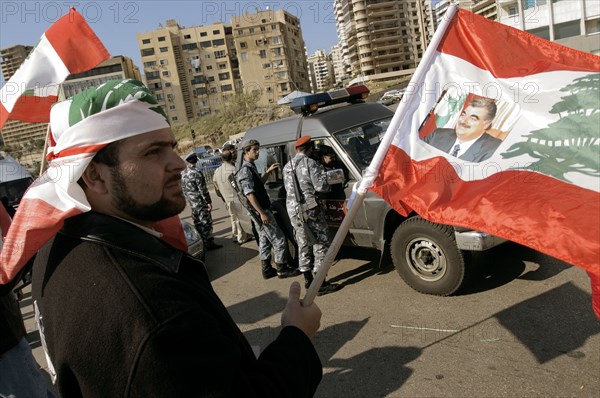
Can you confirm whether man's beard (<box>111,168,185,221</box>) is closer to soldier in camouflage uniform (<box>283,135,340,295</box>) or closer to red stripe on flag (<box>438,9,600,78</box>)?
red stripe on flag (<box>438,9,600,78</box>)

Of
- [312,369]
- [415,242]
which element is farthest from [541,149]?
[415,242]

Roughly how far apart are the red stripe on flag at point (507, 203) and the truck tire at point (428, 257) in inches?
103

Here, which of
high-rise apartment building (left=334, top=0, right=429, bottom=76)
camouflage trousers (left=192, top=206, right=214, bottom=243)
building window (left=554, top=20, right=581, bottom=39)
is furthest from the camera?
high-rise apartment building (left=334, top=0, right=429, bottom=76)

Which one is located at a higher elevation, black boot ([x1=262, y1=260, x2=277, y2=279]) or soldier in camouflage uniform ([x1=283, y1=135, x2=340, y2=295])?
soldier in camouflage uniform ([x1=283, y1=135, x2=340, y2=295])

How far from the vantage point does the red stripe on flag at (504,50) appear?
200cm

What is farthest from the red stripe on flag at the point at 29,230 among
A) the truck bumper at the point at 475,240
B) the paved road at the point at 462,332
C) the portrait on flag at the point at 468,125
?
the truck bumper at the point at 475,240

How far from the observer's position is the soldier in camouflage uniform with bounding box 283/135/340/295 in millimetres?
5453

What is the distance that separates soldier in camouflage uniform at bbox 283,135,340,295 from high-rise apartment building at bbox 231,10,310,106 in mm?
95477

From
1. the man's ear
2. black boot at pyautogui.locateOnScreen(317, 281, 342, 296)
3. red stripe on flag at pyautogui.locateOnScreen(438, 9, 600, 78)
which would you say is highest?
red stripe on flag at pyautogui.locateOnScreen(438, 9, 600, 78)

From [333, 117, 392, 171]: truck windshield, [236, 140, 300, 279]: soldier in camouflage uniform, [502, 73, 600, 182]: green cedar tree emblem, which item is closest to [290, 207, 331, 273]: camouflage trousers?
[236, 140, 300, 279]: soldier in camouflage uniform

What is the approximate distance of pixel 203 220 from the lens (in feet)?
28.7

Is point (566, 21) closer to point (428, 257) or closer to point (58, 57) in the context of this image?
point (428, 257)

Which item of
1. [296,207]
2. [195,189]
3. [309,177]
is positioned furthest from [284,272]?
[195,189]

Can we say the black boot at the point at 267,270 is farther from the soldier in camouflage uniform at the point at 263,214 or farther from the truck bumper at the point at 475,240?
the truck bumper at the point at 475,240
